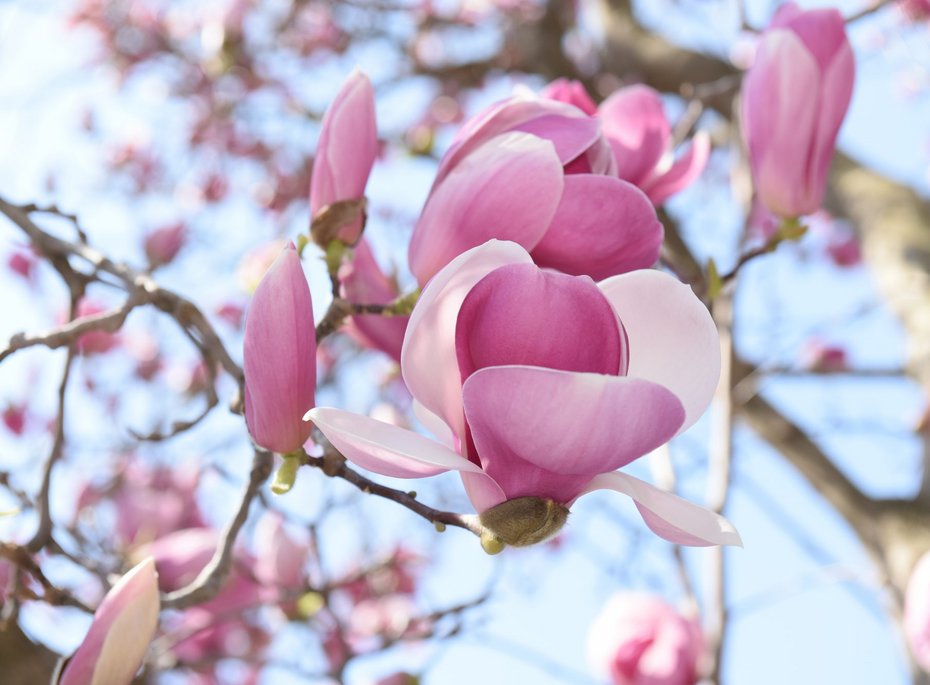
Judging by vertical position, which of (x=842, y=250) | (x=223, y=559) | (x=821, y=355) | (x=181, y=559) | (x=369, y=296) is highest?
(x=369, y=296)

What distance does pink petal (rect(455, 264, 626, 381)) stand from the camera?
0.37 metres

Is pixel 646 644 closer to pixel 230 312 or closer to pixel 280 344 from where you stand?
pixel 280 344

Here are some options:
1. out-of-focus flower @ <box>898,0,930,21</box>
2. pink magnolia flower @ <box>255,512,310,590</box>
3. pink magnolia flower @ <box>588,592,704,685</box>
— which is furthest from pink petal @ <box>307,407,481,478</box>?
out-of-focus flower @ <box>898,0,930,21</box>

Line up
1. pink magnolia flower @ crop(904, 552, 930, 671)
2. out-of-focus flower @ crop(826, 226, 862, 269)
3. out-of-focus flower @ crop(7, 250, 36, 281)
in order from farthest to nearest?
out-of-focus flower @ crop(826, 226, 862, 269)
out-of-focus flower @ crop(7, 250, 36, 281)
pink magnolia flower @ crop(904, 552, 930, 671)

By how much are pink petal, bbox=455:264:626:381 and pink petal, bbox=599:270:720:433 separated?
36 millimetres

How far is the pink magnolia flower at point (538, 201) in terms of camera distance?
474 mm

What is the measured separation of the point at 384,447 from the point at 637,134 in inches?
12.8

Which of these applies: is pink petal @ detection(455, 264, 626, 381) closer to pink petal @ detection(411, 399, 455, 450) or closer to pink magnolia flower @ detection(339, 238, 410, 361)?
pink petal @ detection(411, 399, 455, 450)


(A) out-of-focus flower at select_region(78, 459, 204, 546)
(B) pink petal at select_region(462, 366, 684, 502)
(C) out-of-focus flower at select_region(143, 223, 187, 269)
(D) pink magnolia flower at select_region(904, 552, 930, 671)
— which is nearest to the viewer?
(B) pink petal at select_region(462, 366, 684, 502)

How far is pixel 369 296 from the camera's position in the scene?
0.63 metres

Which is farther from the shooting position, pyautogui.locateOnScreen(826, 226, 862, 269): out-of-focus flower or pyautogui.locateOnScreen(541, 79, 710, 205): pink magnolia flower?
pyautogui.locateOnScreen(826, 226, 862, 269): out-of-focus flower

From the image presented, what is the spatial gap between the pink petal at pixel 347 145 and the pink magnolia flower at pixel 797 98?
11.8 inches

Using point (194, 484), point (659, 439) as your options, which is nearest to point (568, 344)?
point (659, 439)

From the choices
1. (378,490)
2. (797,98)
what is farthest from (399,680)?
(797,98)
